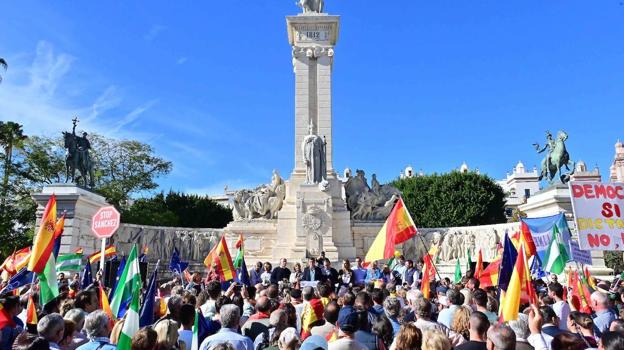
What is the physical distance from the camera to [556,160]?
782 inches

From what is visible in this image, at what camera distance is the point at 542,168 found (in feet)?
67.6

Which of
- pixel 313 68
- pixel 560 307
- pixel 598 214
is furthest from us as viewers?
pixel 313 68

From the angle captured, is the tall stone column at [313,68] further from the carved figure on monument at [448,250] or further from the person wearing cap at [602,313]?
the person wearing cap at [602,313]

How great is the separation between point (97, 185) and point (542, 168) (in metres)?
32.6

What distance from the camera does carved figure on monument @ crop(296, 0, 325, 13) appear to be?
28.5m

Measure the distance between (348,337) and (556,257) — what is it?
24.5ft

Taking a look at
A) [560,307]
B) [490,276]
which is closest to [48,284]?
[560,307]

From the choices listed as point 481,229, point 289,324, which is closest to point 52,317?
point 289,324

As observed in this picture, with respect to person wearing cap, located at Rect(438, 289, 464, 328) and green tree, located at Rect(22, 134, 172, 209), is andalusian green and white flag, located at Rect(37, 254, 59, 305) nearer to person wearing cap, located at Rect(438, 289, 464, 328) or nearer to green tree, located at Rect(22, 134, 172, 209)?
person wearing cap, located at Rect(438, 289, 464, 328)

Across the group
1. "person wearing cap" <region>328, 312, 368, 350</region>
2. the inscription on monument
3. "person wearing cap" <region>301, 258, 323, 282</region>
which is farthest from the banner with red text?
the inscription on monument

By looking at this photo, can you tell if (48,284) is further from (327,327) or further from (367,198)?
(367,198)

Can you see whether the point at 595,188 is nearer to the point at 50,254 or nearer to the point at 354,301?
the point at 354,301

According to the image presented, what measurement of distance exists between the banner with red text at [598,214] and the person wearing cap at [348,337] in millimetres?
4657

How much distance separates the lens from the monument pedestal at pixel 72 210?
61.2ft
